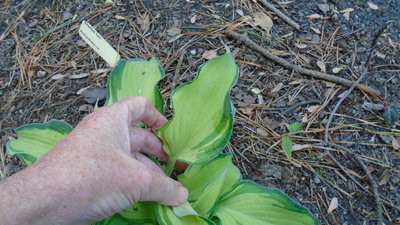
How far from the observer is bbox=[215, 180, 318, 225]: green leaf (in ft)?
3.52

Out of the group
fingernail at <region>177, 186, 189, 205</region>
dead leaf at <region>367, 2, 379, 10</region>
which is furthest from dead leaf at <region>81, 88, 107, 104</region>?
dead leaf at <region>367, 2, 379, 10</region>

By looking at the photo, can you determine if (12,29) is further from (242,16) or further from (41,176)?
(41,176)

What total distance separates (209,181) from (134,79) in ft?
1.36

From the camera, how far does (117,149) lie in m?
0.91

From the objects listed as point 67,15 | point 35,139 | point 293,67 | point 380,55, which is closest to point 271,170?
point 293,67

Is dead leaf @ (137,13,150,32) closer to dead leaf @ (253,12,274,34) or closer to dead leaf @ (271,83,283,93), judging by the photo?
dead leaf @ (253,12,274,34)

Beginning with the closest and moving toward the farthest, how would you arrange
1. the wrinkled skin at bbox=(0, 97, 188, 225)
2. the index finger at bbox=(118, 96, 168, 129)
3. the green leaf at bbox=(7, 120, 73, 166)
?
1. the wrinkled skin at bbox=(0, 97, 188, 225)
2. the index finger at bbox=(118, 96, 168, 129)
3. the green leaf at bbox=(7, 120, 73, 166)

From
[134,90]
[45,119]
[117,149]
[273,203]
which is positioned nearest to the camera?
[117,149]

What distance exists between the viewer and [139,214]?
1155 millimetres

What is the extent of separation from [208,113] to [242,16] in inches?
28.3

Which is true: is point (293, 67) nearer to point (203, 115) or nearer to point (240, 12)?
point (240, 12)

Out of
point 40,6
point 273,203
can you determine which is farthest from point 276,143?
point 40,6

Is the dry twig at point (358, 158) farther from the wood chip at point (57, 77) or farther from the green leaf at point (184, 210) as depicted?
the wood chip at point (57, 77)

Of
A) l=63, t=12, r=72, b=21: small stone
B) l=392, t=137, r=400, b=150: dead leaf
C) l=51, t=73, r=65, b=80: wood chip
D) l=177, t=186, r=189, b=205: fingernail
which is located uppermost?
l=63, t=12, r=72, b=21: small stone
